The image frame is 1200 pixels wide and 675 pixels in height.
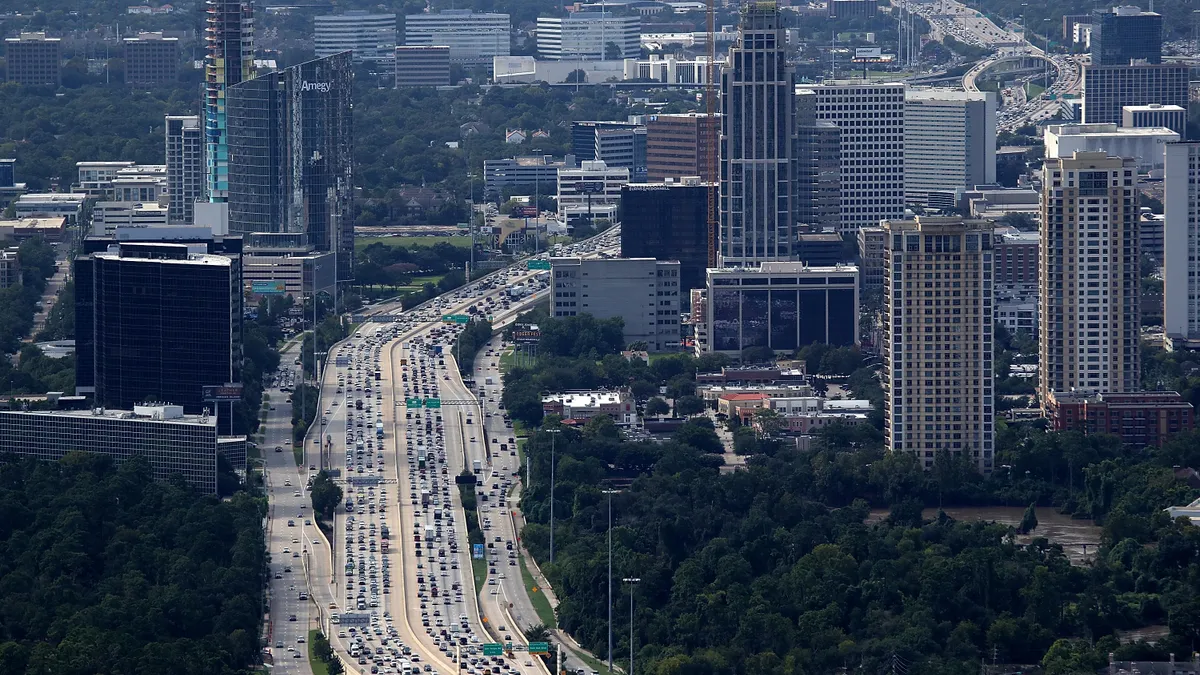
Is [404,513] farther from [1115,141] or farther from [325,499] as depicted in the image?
[1115,141]

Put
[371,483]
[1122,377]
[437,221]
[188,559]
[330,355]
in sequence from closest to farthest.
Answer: [188,559] → [371,483] → [1122,377] → [330,355] → [437,221]

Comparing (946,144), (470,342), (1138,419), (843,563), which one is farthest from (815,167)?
(843,563)

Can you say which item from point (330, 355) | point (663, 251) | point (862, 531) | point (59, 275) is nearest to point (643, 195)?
point (663, 251)

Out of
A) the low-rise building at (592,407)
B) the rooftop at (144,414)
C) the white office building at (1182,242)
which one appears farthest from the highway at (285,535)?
the white office building at (1182,242)

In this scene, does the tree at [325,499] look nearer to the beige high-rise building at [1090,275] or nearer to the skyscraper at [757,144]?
the beige high-rise building at [1090,275]

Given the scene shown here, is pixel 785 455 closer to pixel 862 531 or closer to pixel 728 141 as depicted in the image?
pixel 862 531

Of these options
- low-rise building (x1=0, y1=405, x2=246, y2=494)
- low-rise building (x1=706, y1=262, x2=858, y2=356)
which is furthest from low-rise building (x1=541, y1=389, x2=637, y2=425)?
low-rise building (x1=0, y1=405, x2=246, y2=494)
